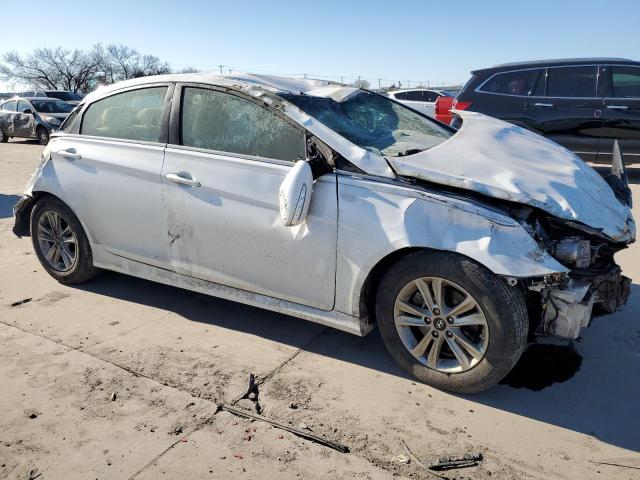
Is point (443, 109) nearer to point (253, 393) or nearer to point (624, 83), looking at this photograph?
point (624, 83)

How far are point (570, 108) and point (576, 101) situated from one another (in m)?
0.12

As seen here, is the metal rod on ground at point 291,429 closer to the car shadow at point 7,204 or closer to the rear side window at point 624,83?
the car shadow at point 7,204

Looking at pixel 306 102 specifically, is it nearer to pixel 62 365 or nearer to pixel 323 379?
pixel 323 379

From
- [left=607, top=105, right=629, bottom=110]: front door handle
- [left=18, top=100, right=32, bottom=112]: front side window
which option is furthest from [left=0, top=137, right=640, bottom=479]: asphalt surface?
[left=18, top=100, right=32, bottom=112]: front side window

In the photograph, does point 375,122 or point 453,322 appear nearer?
point 453,322

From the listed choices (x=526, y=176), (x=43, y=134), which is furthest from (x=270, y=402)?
(x=43, y=134)

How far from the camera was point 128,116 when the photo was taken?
3.82 meters

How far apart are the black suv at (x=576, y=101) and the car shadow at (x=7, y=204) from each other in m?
7.18

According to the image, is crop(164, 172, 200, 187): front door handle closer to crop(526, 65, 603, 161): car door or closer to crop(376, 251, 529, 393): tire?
crop(376, 251, 529, 393): tire

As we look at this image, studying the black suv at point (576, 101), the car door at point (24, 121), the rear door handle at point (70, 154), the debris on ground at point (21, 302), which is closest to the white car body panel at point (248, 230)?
the rear door handle at point (70, 154)

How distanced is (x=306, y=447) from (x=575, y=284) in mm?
1549

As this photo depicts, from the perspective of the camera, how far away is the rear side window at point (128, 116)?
3654 millimetres

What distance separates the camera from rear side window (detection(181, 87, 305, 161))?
3.13 meters

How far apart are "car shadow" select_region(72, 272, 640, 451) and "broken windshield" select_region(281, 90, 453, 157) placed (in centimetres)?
129
